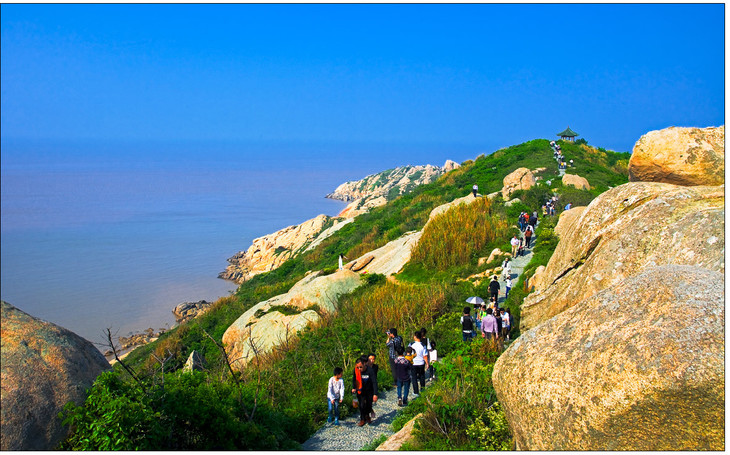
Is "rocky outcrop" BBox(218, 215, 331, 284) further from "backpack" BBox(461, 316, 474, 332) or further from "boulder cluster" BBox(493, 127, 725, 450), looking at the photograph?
"boulder cluster" BBox(493, 127, 725, 450)

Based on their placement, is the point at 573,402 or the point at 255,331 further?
the point at 255,331

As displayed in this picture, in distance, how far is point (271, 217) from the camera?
69.4 metres

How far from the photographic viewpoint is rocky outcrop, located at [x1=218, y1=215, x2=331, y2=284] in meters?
44.1

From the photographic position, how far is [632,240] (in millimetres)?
10195

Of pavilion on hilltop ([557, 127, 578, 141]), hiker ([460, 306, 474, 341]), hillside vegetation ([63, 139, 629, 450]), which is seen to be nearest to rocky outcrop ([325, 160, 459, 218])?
pavilion on hilltop ([557, 127, 578, 141])

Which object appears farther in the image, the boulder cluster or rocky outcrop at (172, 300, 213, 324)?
rocky outcrop at (172, 300, 213, 324)

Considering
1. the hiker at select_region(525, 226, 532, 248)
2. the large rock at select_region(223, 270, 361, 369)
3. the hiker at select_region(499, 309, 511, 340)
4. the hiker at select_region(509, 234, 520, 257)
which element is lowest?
the hiker at select_region(499, 309, 511, 340)

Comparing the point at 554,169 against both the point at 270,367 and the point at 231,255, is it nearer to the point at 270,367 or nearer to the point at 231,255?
the point at 231,255

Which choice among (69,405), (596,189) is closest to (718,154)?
(69,405)

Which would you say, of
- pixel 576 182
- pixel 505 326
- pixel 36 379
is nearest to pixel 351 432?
pixel 505 326

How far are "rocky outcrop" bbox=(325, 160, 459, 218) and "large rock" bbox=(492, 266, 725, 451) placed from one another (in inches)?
2406

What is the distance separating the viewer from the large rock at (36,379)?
20.0 ft

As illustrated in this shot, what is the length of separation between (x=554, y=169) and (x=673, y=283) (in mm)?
39999

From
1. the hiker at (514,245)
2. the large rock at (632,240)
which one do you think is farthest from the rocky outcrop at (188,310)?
the large rock at (632,240)
